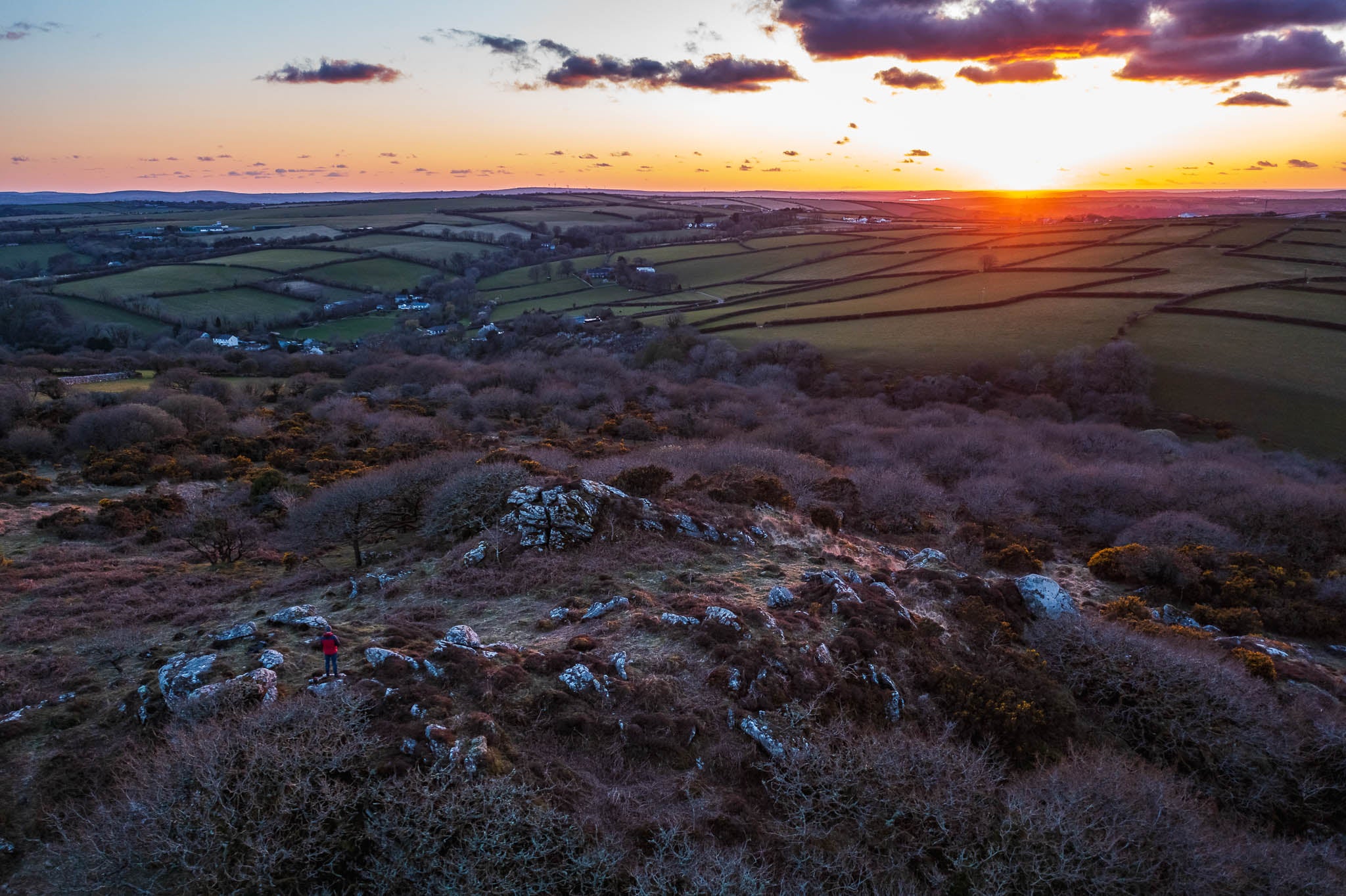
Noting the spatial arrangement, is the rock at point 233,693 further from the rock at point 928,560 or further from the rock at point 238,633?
the rock at point 928,560

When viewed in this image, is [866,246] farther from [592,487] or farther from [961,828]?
[961,828]

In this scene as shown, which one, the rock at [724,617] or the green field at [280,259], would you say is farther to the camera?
the green field at [280,259]

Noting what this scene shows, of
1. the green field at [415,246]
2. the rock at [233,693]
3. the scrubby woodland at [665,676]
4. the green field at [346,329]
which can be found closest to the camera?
the scrubby woodland at [665,676]

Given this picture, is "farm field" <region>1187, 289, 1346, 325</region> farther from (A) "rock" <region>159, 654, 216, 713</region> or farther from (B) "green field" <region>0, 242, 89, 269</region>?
(B) "green field" <region>0, 242, 89, 269</region>

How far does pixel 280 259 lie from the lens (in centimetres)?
13062

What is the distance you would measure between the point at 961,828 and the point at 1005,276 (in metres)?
89.7

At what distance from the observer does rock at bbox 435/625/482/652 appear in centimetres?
1584

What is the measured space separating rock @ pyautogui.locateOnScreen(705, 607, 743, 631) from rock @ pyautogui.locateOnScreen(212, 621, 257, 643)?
11.5 m

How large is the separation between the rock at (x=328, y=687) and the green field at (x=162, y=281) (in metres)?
118

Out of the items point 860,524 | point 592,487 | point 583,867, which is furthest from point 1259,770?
point 592,487

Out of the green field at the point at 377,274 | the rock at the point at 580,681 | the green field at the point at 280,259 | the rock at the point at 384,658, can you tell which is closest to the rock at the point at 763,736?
the rock at the point at 580,681

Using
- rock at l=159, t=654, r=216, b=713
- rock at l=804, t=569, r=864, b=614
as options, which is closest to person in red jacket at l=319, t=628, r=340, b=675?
rock at l=159, t=654, r=216, b=713

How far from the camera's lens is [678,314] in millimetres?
87000

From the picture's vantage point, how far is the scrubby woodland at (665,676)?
1061cm
